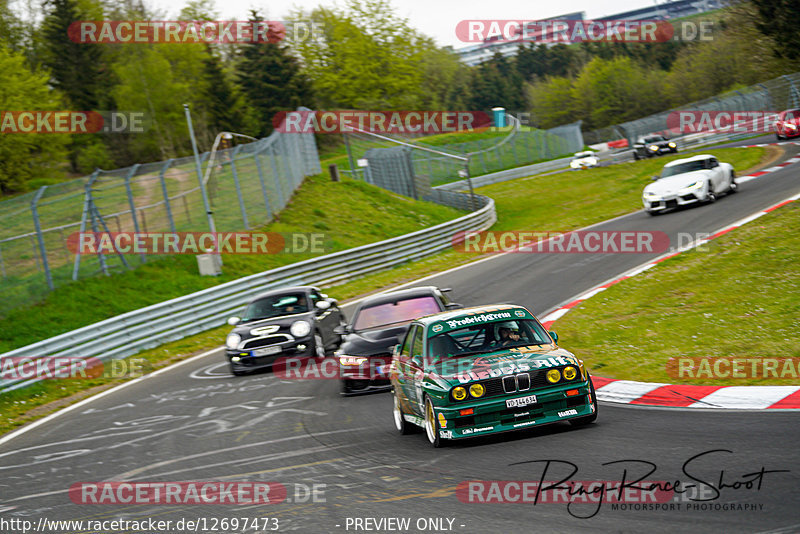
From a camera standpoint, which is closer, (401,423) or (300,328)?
(401,423)

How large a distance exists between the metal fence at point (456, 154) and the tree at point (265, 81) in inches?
853

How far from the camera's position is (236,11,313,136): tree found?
262 ft

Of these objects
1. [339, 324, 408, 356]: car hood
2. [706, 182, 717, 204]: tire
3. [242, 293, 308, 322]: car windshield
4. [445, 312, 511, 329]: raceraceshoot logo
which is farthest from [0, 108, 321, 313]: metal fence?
[445, 312, 511, 329]: raceraceshoot logo

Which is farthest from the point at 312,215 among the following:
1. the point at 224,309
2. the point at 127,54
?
the point at 127,54

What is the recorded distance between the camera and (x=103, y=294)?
Result: 22.3 metres

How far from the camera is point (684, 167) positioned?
24.4 m

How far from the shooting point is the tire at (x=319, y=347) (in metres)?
14.9

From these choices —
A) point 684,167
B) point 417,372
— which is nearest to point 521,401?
point 417,372

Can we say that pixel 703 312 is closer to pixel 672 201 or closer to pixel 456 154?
pixel 672 201

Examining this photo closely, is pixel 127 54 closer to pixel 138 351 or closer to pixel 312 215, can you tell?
pixel 312 215

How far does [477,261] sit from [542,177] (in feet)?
83.3

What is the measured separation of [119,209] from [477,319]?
17.0 m

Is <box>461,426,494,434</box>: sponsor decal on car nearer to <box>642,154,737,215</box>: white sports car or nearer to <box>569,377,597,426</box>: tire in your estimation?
<box>569,377,597,426</box>: tire

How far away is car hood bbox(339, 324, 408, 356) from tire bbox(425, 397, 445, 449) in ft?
11.1
